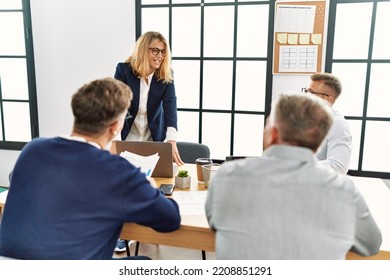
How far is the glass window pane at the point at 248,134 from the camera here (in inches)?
142

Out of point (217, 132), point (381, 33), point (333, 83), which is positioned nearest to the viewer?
point (333, 83)

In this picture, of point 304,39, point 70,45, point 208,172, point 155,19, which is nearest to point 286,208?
point 208,172

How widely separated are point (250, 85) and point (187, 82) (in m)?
0.65

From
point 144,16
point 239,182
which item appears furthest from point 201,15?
point 239,182

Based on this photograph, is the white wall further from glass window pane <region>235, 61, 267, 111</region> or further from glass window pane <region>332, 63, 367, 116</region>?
glass window pane <region>332, 63, 367, 116</region>

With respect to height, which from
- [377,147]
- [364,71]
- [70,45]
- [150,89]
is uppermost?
[70,45]

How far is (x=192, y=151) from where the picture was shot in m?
2.71

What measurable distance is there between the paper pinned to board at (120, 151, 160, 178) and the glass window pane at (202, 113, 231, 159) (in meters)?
1.79

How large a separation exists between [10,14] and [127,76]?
227cm

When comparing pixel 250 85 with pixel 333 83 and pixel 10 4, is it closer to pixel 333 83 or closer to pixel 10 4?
pixel 333 83

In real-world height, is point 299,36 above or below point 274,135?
above

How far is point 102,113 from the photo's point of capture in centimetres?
130

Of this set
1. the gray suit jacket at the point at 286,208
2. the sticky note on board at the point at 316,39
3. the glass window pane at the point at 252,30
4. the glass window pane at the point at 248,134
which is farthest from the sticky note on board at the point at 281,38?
the gray suit jacket at the point at 286,208
